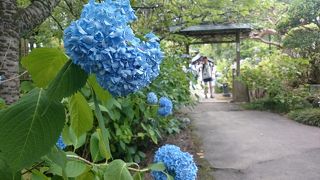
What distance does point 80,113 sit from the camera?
42.1 inches

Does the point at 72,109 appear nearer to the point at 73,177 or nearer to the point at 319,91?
the point at 73,177

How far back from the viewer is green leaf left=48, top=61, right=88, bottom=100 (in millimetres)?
798

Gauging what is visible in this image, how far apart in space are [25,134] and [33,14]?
903mm

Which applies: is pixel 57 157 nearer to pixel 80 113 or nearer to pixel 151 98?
pixel 80 113

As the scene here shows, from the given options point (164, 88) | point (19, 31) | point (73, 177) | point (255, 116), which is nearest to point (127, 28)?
point (73, 177)

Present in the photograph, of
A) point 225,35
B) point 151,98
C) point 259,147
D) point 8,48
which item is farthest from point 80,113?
point 225,35

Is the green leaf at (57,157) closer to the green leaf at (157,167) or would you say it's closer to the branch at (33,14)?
the green leaf at (157,167)

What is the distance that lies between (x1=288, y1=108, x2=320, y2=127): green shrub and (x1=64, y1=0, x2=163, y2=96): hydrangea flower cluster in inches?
354

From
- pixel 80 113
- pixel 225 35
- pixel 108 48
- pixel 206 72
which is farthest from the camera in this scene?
pixel 206 72

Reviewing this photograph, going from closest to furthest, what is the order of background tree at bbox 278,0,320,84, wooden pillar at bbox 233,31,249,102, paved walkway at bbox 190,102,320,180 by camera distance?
paved walkway at bbox 190,102,320,180
background tree at bbox 278,0,320,84
wooden pillar at bbox 233,31,249,102

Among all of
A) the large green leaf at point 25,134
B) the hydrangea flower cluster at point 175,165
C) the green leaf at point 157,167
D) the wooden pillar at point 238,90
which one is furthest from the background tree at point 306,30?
the large green leaf at point 25,134

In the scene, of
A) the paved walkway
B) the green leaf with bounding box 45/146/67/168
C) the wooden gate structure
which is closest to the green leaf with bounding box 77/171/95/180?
the green leaf with bounding box 45/146/67/168

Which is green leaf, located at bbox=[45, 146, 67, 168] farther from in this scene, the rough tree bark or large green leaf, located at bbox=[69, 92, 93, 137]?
the rough tree bark

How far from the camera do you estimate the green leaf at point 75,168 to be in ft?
3.93
